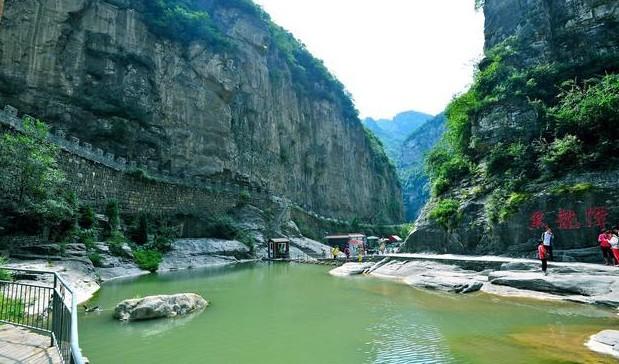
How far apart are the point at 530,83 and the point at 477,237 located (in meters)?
10.3

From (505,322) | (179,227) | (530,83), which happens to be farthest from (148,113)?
(505,322)

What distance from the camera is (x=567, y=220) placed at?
55.3ft

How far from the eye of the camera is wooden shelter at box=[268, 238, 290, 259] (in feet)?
120

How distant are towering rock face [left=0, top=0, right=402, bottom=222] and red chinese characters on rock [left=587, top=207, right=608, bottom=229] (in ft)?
111

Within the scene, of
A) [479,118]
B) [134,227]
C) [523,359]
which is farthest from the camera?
[134,227]

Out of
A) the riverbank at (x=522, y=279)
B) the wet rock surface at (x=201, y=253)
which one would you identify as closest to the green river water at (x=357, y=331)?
the riverbank at (x=522, y=279)

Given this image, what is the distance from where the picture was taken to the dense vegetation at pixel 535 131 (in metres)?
18.8

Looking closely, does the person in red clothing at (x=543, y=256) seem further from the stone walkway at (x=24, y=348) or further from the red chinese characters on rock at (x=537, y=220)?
the stone walkway at (x=24, y=348)

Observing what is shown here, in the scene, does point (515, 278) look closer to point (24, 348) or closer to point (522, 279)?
point (522, 279)

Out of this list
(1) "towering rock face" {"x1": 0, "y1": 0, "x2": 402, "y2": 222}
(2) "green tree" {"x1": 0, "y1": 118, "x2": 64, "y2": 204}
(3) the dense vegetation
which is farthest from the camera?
(1) "towering rock face" {"x1": 0, "y1": 0, "x2": 402, "y2": 222}

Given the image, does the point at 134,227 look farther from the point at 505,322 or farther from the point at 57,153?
the point at 505,322

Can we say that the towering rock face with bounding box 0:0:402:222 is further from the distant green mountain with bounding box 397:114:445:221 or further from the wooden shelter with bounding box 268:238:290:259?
the distant green mountain with bounding box 397:114:445:221

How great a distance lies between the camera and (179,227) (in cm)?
3444

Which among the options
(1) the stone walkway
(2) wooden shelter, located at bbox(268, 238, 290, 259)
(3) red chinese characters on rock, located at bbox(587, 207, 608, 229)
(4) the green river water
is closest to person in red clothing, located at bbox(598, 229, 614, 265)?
(3) red chinese characters on rock, located at bbox(587, 207, 608, 229)
